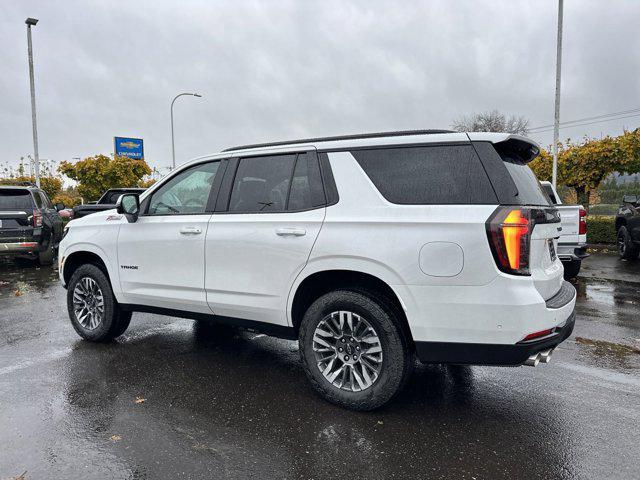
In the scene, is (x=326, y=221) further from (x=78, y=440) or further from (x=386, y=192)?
(x=78, y=440)

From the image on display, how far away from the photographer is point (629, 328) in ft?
19.4

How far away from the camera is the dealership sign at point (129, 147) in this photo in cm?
3928

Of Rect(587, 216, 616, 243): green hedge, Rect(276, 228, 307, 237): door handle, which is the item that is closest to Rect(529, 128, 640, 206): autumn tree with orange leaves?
Rect(587, 216, 616, 243): green hedge

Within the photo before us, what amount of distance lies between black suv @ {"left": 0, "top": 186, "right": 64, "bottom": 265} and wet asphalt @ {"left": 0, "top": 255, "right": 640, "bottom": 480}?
5857 millimetres

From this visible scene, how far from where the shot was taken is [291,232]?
3703 millimetres

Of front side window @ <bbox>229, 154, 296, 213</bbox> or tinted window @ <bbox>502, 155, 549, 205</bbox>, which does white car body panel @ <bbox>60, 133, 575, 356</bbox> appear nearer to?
front side window @ <bbox>229, 154, 296, 213</bbox>

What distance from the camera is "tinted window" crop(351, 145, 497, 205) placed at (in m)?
3.17

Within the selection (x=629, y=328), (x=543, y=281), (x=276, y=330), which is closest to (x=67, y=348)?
(x=276, y=330)

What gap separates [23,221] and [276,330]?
8.87 m

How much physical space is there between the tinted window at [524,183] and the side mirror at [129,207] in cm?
337

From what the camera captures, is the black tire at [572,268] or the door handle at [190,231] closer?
the door handle at [190,231]

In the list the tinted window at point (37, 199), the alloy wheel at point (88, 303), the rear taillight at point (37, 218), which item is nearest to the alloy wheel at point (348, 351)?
the alloy wheel at point (88, 303)

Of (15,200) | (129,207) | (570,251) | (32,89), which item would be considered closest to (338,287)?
(129,207)

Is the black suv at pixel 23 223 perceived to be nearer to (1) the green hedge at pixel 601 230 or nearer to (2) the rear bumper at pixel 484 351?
(2) the rear bumper at pixel 484 351
